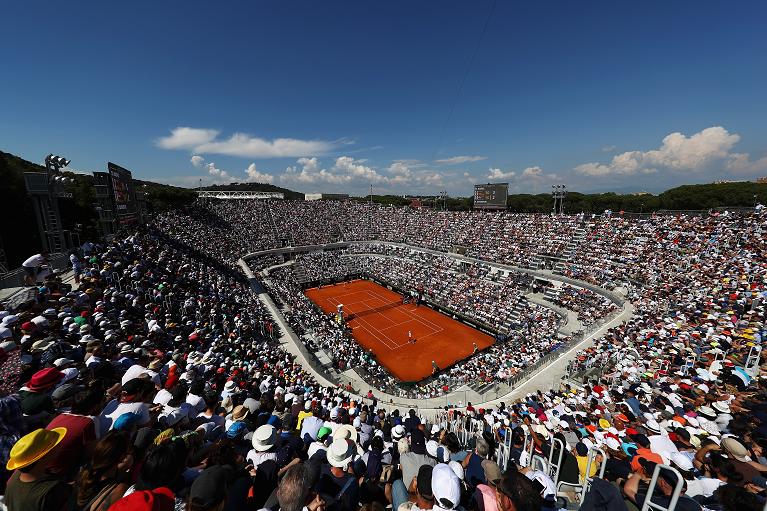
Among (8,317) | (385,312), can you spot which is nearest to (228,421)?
(8,317)

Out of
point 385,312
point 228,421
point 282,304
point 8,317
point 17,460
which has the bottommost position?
point 385,312

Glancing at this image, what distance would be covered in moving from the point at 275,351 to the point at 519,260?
3300cm

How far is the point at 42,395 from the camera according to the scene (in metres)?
4.33

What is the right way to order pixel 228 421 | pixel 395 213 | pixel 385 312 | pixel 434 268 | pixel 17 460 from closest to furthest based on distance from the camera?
1. pixel 17 460
2. pixel 228 421
3. pixel 385 312
4. pixel 434 268
5. pixel 395 213

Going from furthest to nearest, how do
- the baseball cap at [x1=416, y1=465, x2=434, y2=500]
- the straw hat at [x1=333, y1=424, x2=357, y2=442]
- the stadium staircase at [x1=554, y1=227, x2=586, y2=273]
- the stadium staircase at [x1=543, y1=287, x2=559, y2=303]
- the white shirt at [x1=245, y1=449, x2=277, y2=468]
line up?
1. the stadium staircase at [x1=554, y1=227, x2=586, y2=273]
2. the stadium staircase at [x1=543, y1=287, x2=559, y2=303]
3. the straw hat at [x1=333, y1=424, x2=357, y2=442]
4. the white shirt at [x1=245, y1=449, x2=277, y2=468]
5. the baseball cap at [x1=416, y1=465, x2=434, y2=500]

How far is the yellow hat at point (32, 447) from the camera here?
2777 mm

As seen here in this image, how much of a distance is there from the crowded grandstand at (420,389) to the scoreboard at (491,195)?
42.5 ft

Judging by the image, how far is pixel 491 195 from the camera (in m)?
54.5

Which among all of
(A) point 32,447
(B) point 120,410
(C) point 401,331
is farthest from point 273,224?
(A) point 32,447

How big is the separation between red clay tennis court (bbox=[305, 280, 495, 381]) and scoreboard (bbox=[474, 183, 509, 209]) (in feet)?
83.3

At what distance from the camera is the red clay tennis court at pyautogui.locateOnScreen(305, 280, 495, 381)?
27672 millimetres

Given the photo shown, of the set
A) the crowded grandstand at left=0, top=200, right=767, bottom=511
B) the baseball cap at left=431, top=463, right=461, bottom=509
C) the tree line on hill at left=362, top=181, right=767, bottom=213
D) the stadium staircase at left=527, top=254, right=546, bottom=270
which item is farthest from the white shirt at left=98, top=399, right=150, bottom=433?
the tree line on hill at left=362, top=181, right=767, bottom=213

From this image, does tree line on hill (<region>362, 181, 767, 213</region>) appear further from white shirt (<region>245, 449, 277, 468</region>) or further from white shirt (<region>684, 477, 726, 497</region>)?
white shirt (<region>245, 449, 277, 468</region>)

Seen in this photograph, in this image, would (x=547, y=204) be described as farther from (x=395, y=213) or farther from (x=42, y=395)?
(x=42, y=395)
